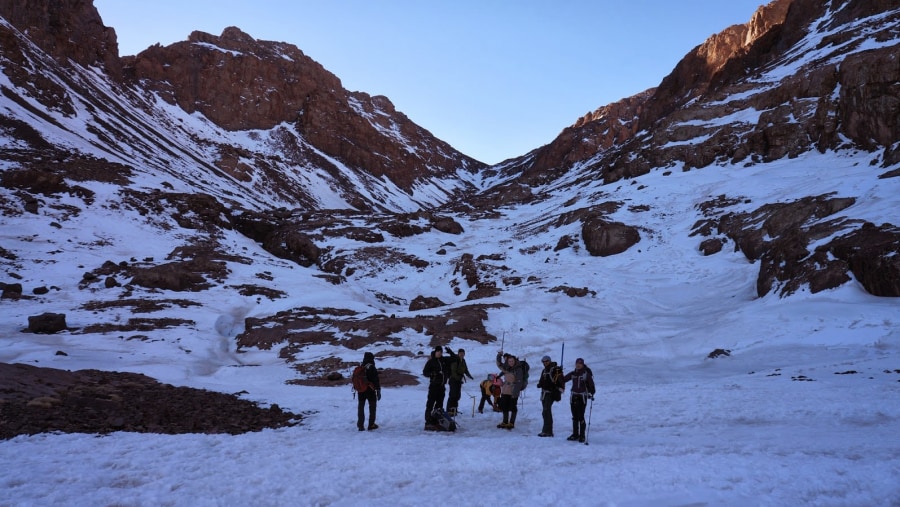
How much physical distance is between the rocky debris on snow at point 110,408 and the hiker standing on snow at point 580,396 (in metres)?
6.20

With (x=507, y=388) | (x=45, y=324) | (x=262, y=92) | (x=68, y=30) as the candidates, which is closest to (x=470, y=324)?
(x=507, y=388)

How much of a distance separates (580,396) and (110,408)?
31.0 feet

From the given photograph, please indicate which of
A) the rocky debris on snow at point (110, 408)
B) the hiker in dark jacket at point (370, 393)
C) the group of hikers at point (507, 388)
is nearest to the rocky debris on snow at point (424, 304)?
the rocky debris on snow at point (110, 408)

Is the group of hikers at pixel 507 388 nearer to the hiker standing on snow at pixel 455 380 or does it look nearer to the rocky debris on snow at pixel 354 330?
the hiker standing on snow at pixel 455 380

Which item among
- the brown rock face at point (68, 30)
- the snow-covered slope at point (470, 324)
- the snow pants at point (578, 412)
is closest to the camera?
the snow-covered slope at point (470, 324)

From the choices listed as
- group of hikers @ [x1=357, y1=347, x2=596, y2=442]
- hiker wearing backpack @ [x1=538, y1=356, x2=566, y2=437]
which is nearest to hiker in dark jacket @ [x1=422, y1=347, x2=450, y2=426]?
group of hikers @ [x1=357, y1=347, x2=596, y2=442]

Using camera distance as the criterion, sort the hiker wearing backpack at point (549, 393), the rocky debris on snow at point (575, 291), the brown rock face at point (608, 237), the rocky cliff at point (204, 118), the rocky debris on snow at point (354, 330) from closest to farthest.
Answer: the hiker wearing backpack at point (549, 393), the rocky debris on snow at point (354, 330), the rocky debris on snow at point (575, 291), the brown rock face at point (608, 237), the rocky cliff at point (204, 118)

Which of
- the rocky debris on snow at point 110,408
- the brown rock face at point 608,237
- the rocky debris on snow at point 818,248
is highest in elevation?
the brown rock face at point 608,237

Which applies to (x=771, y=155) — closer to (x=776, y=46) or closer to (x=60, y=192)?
(x=776, y=46)

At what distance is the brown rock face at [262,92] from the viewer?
12912cm

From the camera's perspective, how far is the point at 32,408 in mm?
9461

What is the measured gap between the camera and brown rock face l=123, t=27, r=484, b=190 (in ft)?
424

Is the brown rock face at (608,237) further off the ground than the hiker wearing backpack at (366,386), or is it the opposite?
the brown rock face at (608,237)

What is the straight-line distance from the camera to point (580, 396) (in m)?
10.2
